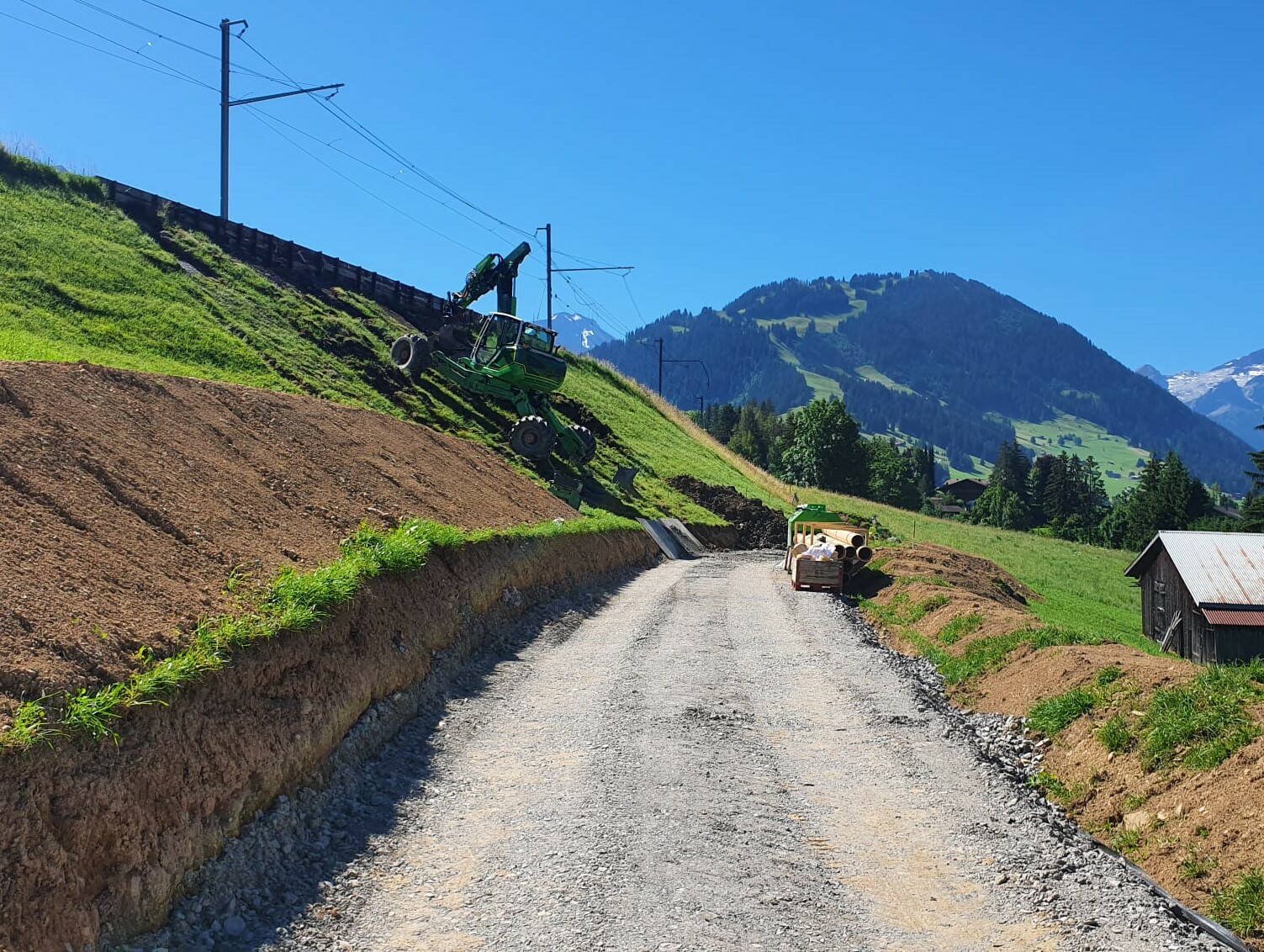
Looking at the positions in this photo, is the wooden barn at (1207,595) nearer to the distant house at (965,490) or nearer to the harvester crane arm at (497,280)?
the harvester crane arm at (497,280)

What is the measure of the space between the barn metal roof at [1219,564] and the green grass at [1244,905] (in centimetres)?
2811

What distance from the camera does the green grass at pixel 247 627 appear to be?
5.59 metres

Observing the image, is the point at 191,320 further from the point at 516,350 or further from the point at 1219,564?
the point at 1219,564

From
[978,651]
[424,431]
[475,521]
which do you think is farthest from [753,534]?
[978,651]

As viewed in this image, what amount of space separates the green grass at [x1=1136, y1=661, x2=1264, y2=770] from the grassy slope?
15.2 meters

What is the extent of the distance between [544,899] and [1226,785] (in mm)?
5302

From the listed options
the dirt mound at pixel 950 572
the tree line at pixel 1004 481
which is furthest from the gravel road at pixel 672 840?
the tree line at pixel 1004 481

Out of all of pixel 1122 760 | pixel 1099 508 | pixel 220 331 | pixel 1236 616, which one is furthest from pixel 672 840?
pixel 1099 508

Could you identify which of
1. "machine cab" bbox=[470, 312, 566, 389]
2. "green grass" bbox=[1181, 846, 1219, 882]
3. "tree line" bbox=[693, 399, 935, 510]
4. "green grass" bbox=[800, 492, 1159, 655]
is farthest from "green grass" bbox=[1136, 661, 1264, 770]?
"tree line" bbox=[693, 399, 935, 510]

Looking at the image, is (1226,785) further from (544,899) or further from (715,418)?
(715,418)

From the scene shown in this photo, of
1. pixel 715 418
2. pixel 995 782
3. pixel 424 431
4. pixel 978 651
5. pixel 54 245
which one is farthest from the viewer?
pixel 715 418

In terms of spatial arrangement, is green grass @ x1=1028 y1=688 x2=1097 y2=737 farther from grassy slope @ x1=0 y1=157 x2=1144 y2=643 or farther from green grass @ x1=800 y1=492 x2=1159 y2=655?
green grass @ x1=800 y1=492 x2=1159 y2=655

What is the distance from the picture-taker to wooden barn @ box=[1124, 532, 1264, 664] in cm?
2983

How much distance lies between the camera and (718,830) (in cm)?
768
